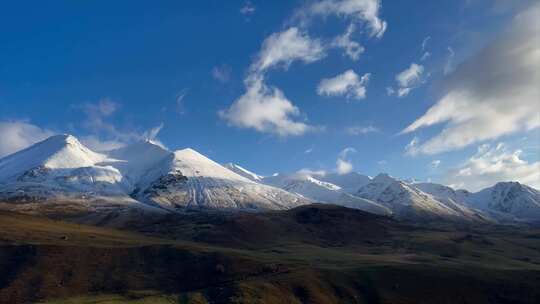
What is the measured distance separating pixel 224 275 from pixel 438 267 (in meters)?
64.9

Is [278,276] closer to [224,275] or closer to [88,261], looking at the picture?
[224,275]

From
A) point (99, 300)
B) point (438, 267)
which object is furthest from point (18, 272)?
point (438, 267)

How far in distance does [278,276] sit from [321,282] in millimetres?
11813

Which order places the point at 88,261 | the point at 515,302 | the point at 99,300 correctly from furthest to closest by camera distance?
the point at 88,261
the point at 515,302
the point at 99,300

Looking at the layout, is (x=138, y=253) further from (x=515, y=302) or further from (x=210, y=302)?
(x=515, y=302)

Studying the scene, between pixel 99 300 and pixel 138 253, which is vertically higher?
pixel 138 253

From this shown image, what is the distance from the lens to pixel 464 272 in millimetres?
155750

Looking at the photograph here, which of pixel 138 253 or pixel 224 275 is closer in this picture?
pixel 224 275

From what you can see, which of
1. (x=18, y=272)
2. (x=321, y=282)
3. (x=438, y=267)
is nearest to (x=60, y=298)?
(x=18, y=272)

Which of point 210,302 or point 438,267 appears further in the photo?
point 438,267

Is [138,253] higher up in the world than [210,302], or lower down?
higher up

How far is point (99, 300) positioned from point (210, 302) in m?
26.0

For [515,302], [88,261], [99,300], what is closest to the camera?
[99,300]

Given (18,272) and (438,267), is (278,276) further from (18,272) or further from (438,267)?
(18,272)
